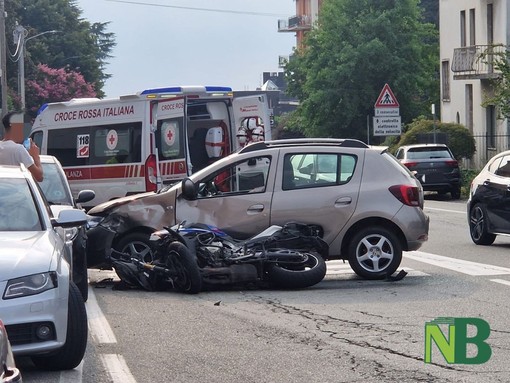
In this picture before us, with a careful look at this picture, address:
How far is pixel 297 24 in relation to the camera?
9669 centimetres

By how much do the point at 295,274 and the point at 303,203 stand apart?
3.96 ft

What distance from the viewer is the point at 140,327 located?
408 inches

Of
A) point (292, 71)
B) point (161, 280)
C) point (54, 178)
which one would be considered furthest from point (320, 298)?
point (292, 71)

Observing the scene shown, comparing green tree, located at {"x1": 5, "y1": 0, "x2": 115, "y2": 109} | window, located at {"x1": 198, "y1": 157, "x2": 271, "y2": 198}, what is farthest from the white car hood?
green tree, located at {"x1": 5, "y1": 0, "x2": 115, "y2": 109}

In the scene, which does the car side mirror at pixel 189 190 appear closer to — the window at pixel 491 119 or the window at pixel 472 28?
the window at pixel 491 119

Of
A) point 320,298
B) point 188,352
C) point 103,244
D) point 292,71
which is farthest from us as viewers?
point 292,71

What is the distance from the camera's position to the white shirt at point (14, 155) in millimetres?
12805

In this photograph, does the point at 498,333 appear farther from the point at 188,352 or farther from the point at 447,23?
the point at 447,23

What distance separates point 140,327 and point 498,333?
3088 millimetres

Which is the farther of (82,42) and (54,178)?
(82,42)

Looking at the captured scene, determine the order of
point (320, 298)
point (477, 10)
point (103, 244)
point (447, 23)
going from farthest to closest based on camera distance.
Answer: point (447, 23) < point (477, 10) < point (103, 244) < point (320, 298)

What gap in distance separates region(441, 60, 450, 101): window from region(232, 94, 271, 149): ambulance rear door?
34.8m

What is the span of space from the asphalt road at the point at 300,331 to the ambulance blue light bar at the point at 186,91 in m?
6.03

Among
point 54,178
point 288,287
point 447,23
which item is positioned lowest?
point 288,287
